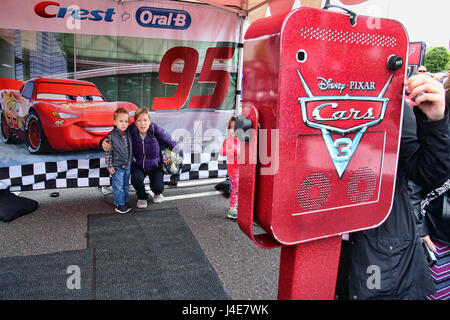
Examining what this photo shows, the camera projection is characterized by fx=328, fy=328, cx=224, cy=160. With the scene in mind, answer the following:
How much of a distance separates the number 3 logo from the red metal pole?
11.8 feet

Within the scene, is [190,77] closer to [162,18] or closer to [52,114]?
[162,18]

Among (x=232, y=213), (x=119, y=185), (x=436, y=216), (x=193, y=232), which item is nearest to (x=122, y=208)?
(x=119, y=185)

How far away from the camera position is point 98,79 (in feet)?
13.2

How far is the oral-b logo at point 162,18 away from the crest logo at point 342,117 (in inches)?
147

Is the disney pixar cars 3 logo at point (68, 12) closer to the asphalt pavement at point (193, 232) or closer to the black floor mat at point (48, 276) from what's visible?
the asphalt pavement at point (193, 232)

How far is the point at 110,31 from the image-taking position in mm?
3932

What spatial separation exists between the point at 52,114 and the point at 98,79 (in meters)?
0.67

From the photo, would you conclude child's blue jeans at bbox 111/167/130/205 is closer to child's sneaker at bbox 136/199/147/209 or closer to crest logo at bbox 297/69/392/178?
child's sneaker at bbox 136/199/147/209

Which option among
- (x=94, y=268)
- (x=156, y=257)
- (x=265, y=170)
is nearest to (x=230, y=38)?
(x=156, y=257)

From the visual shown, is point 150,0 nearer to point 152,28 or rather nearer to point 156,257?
point 152,28

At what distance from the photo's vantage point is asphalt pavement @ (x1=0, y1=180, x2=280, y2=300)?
2625mm

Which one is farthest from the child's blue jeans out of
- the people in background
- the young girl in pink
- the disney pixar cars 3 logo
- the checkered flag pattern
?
the disney pixar cars 3 logo

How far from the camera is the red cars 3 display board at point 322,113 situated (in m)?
0.80
